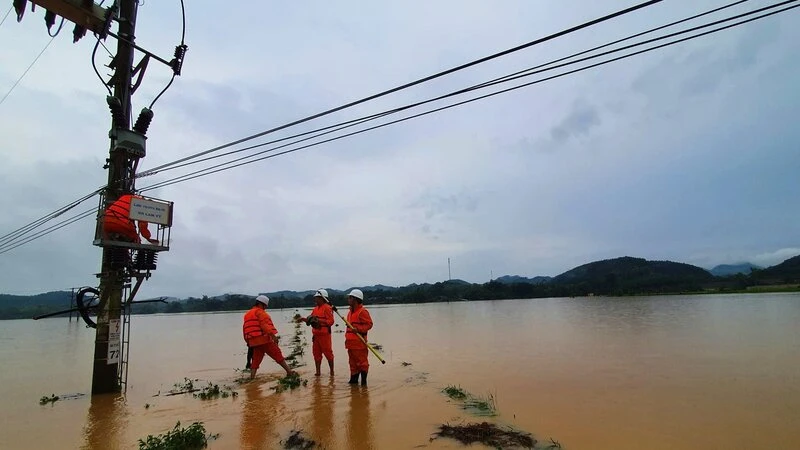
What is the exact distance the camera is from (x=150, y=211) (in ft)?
32.3

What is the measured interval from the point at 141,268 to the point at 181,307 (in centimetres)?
11027

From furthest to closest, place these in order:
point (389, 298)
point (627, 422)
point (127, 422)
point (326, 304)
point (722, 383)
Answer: point (389, 298) < point (326, 304) < point (722, 383) < point (127, 422) < point (627, 422)

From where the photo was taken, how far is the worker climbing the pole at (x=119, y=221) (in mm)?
9391

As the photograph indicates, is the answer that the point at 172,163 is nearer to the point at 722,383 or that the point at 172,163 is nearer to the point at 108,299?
the point at 108,299

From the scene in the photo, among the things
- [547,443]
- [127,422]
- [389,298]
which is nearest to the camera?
[547,443]

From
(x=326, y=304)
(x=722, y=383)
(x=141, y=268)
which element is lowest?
(x=722, y=383)

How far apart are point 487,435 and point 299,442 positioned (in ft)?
8.14

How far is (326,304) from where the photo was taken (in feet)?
36.5

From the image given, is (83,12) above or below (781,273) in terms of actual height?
above

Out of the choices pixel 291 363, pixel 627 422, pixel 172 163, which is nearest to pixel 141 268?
pixel 172 163

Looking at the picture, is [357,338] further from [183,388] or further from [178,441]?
[183,388]

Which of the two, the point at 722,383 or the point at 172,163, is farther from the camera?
the point at 172,163

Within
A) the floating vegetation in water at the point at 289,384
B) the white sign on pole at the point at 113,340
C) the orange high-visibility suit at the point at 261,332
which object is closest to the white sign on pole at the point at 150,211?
the white sign on pole at the point at 113,340

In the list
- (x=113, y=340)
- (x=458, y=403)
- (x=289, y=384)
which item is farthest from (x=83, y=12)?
(x=458, y=403)
